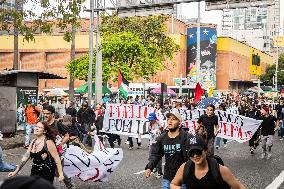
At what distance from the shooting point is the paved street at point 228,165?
10750 mm

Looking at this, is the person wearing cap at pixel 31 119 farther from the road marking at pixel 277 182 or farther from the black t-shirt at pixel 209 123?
the road marking at pixel 277 182

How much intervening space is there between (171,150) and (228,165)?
7.63m

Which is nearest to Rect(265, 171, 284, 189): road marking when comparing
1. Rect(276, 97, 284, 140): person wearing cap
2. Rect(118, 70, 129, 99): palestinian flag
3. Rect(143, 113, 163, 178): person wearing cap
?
Rect(143, 113, 163, 178): person wearing cap

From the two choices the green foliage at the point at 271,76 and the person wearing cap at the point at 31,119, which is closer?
the person wearing cap at the point at 31,119

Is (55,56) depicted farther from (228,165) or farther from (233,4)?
(228,165)

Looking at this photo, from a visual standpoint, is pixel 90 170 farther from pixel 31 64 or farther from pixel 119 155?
pixel 31 64

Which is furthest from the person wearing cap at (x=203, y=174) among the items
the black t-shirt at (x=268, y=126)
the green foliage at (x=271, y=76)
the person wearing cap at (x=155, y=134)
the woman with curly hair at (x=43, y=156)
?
the green foliage at (x=271, y=76)

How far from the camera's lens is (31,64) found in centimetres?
7750

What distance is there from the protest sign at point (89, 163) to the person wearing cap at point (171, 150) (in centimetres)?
304

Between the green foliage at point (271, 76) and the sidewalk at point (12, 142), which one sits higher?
the green foliage at point (271, 76)

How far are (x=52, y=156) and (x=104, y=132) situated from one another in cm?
1157

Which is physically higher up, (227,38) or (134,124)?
(227,38)

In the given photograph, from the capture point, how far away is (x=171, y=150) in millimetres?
6676

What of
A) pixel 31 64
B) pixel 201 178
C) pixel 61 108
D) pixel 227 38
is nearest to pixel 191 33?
pixel 227 38
